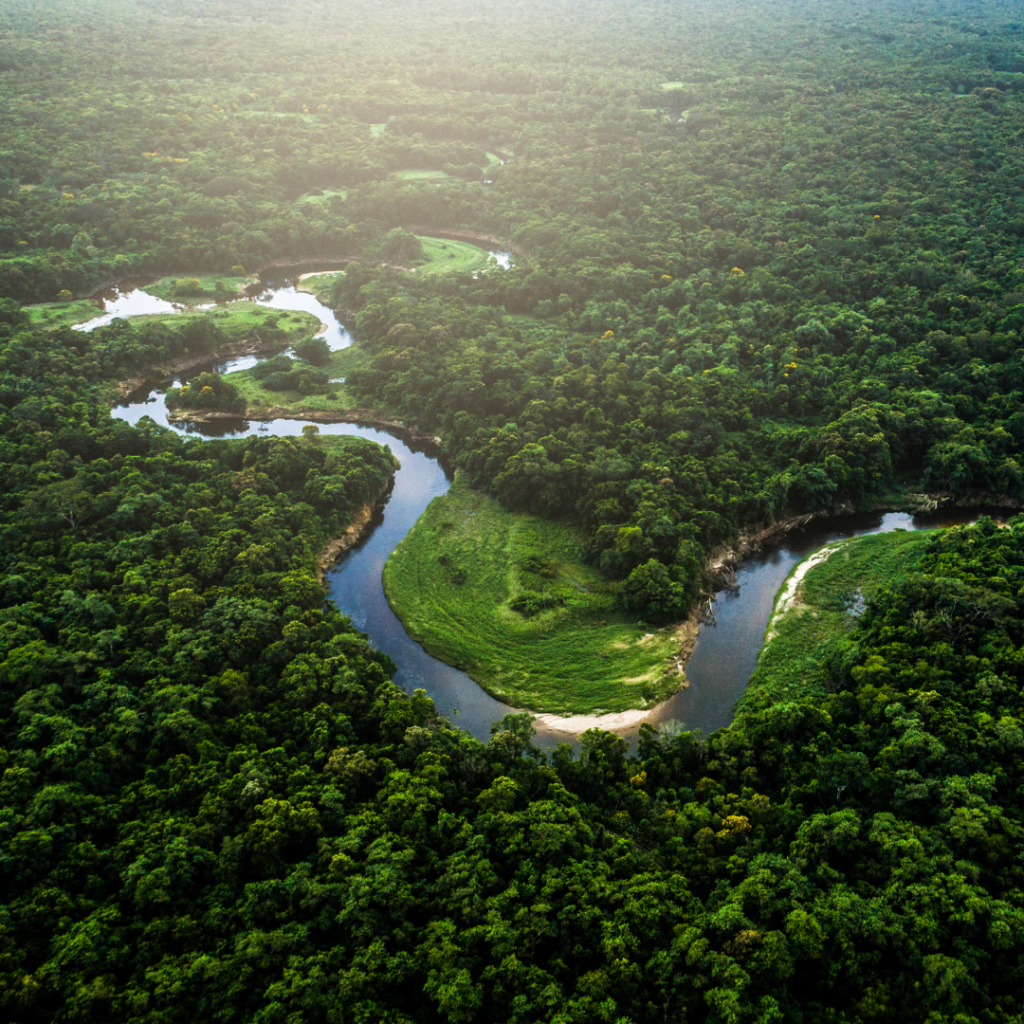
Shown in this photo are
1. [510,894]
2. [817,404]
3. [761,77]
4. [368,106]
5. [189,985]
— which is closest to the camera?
[189,985]

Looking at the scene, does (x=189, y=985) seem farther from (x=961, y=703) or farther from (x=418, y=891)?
(x=961, y=703)

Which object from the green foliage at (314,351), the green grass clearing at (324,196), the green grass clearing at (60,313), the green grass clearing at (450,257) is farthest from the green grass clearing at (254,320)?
the green grass clearing at (324,196)

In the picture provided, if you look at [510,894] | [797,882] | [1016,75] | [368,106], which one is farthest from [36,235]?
[1016,75]

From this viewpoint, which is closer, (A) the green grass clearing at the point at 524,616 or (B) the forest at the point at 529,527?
(B) the forest at the point at 529,527

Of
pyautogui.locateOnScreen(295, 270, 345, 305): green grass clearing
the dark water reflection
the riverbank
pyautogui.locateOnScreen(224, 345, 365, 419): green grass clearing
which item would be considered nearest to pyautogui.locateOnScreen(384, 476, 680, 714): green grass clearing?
the dark water reflection

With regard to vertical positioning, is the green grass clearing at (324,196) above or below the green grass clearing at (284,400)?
above

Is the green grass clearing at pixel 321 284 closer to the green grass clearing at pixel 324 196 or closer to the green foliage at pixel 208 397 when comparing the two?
the green grass clearing at pixel 324 196
